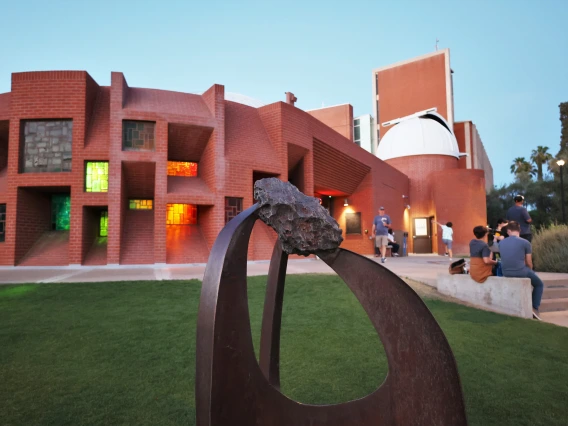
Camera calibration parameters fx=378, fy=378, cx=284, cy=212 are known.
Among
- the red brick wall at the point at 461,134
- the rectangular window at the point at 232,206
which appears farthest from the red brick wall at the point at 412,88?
the rectangular window at the point at 232,206

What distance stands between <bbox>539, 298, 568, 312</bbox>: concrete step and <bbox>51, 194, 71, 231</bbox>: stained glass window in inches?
639

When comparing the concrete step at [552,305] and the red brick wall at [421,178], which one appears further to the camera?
the red brick wall at [421,178]

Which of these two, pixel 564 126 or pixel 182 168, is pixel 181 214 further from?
pixel 564 126

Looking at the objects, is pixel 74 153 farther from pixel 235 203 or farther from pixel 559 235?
pixel 559 235

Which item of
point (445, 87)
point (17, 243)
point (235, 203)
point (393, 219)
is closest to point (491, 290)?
point (235, 203)

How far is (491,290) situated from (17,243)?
1505 centimetres

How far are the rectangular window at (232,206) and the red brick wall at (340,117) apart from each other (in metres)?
23.3

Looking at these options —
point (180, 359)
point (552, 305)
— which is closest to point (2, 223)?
point (180, 359)

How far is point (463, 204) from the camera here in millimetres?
25156

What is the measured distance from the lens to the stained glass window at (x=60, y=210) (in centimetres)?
1559

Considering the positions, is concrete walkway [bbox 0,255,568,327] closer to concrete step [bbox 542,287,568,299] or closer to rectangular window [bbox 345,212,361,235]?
concrete step [bbox 542,287,568,299]

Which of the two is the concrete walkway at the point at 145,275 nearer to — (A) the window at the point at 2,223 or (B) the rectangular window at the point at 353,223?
(A) the window at the point at 2,223

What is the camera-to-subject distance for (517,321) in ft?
19.5

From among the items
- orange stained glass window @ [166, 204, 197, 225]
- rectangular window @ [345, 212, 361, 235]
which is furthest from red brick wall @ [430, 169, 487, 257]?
orange stained glass window @ [166, 204, 197, 225]
